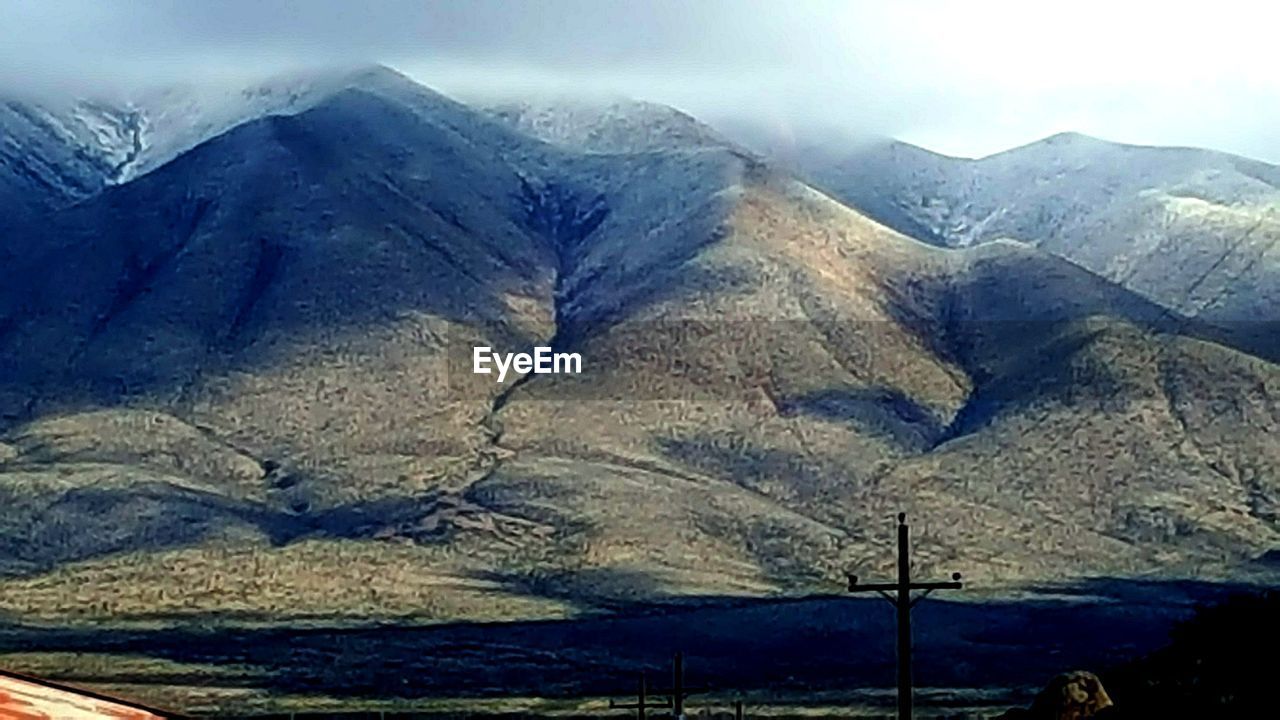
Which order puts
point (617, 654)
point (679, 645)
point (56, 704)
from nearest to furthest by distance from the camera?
1. point (56, 704)
2. point (617, 654)
3. point (679, 645)

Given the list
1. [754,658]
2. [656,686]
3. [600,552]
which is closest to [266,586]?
[600,552]

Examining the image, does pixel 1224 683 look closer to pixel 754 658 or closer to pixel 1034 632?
pixel 754 658

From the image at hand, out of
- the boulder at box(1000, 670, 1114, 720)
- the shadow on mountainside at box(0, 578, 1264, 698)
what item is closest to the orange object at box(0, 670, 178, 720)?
the boulder at box(1000, 670, 1114, 720)

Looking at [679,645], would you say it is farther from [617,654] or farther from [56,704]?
[56,704]

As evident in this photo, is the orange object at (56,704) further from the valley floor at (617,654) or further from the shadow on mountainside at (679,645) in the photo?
the shadow on mountainside at (679,645)

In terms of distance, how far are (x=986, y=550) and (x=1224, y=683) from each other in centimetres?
15888

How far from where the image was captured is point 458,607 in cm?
18125

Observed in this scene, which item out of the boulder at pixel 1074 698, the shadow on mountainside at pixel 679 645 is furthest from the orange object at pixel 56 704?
the shadow on mountainside at pixel 679 645

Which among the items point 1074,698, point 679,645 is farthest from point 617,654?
point 1074,698

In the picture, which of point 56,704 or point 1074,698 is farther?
point 1074,698

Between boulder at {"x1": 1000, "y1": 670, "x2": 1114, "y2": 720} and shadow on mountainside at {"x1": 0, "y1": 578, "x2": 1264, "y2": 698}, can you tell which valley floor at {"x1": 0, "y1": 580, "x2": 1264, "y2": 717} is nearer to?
shadow on mountainside at {"x1": 0, "y1": 578, "x2": 1264, "y2": 698}

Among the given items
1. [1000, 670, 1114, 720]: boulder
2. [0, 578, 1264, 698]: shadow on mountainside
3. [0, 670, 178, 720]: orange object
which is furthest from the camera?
[0, 578, 1264, 698]: shadow on mountainside

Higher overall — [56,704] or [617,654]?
[617,654]

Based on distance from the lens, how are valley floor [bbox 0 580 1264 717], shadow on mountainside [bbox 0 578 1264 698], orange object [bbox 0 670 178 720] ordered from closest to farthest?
1. orange object [bbox 0 670 178 720]
2. valley floor [bbox 0 580 1264 717]
3. shadow on mountainside [bbox 0 578 1264 698]
